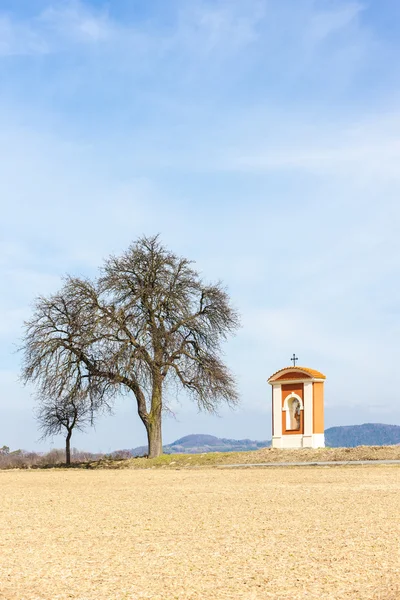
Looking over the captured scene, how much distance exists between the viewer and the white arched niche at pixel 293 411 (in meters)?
35.7

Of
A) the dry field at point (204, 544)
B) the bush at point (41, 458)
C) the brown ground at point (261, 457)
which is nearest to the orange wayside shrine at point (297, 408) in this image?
the brown ground at point (261, 457)

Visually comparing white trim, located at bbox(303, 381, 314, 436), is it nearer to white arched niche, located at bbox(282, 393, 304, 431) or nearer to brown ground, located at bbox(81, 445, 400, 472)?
white arched niche, located at bbox(282, 393, 304, 431)

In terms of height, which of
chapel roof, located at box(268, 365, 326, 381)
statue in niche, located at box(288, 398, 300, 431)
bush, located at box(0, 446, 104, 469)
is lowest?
bush, located at box(0, 446, 104, 469)

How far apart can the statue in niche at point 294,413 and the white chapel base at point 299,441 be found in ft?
2.40

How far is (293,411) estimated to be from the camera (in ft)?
120

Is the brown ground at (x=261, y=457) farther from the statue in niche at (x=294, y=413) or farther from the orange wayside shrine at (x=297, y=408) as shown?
the statue in niche at (x=294, y=413)

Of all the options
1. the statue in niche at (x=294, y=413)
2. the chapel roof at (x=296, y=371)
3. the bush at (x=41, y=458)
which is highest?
the chapel roof at (x=296, y=371)

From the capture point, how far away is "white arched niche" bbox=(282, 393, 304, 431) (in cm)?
3572

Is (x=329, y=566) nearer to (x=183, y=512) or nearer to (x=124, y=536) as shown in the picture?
(x=124, y=536)

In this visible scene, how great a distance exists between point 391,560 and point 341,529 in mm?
2165

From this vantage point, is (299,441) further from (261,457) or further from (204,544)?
(204,544)

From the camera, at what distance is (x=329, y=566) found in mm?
8453

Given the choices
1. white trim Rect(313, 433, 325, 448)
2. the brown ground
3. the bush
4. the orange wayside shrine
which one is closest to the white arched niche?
the orange wayside shrine

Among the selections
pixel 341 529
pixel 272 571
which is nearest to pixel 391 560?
pixel 272 571
